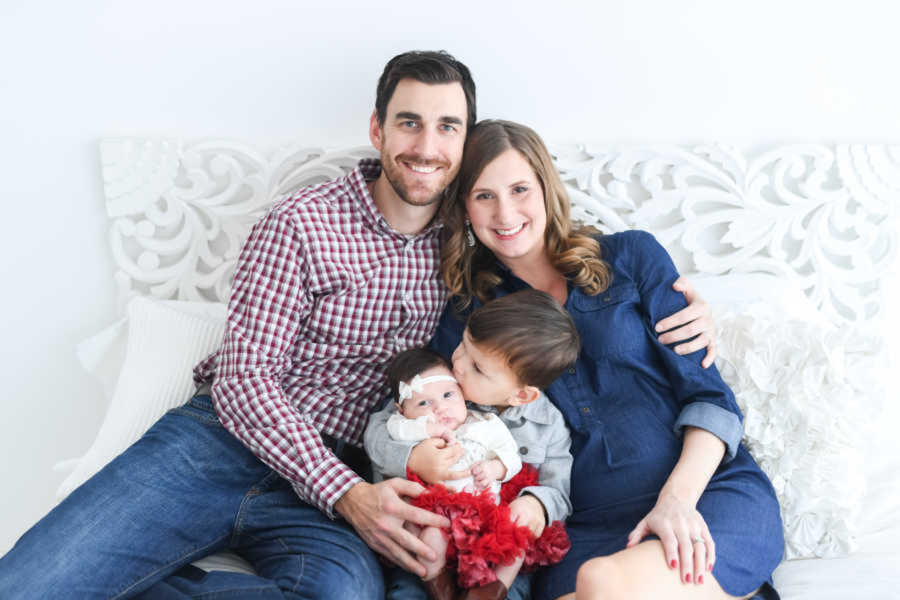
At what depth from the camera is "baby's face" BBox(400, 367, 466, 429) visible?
5.55 ft

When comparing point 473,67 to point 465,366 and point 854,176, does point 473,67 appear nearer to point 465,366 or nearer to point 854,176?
point 465,366

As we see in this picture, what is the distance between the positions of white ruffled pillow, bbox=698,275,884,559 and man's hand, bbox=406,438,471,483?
0.72m

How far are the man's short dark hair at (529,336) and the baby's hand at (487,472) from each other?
203 mm

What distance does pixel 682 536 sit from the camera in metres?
1.46

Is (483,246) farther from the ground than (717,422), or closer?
farther from the ground

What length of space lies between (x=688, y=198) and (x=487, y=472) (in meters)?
1.12

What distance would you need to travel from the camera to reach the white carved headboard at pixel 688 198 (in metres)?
2.19

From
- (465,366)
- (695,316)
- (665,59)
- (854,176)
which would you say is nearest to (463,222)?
(465,366)

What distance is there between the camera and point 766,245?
223cm

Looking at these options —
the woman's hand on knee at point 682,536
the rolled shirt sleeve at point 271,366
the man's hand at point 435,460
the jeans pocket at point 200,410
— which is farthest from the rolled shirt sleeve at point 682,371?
the jeans pocket at point 200,410

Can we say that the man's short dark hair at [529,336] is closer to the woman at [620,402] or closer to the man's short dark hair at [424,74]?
the woman at [620,402]

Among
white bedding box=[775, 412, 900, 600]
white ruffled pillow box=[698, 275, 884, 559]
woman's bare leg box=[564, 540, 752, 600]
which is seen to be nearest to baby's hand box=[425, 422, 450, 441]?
woman's bare leg box=[564, 540, 752, 600]

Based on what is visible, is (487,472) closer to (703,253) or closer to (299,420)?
(299,420)

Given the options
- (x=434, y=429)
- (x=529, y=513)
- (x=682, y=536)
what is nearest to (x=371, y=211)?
(x=434, y=429)
